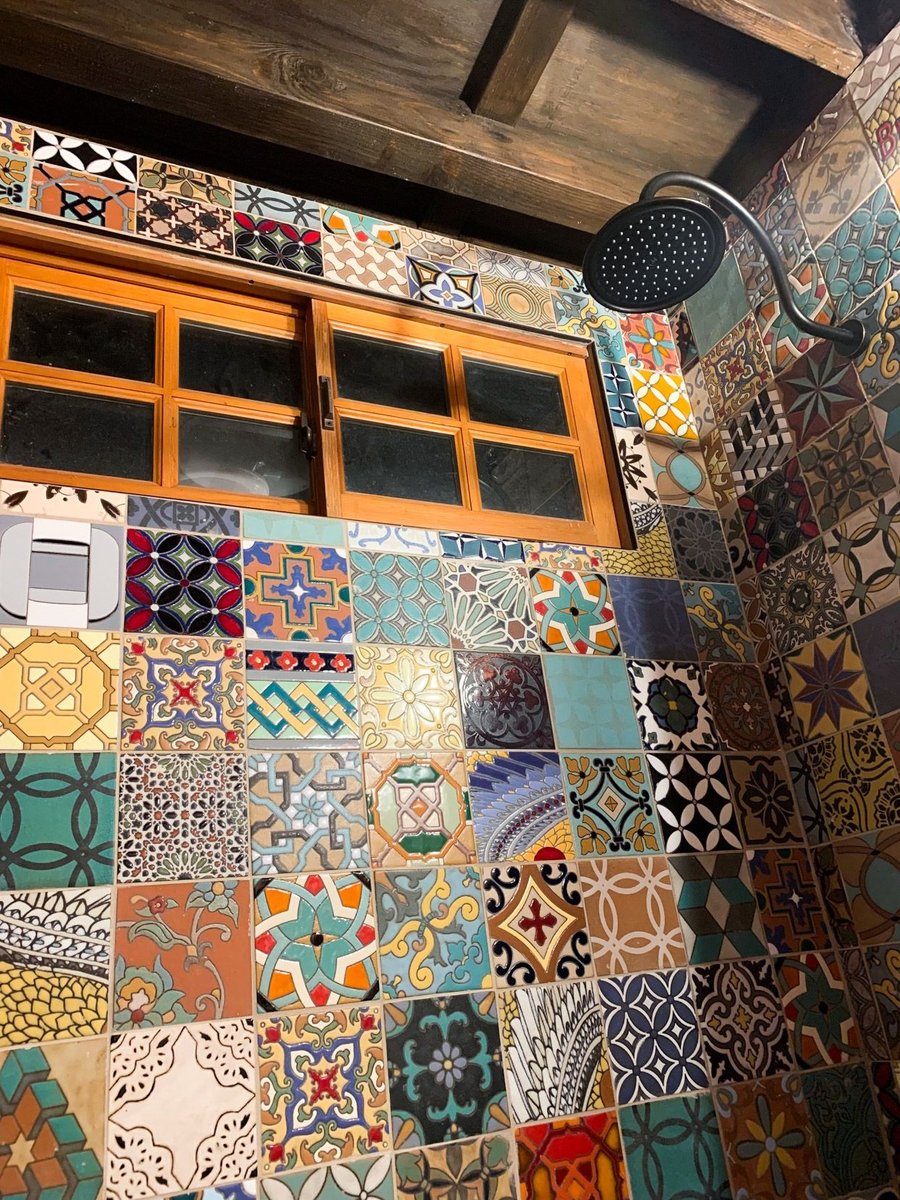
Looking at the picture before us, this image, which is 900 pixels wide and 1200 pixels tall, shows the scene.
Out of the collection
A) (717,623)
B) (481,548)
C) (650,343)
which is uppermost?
(650,343)

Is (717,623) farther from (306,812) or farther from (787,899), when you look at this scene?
(306,812)

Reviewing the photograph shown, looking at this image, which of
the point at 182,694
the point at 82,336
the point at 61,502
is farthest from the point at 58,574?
the point at 82,336

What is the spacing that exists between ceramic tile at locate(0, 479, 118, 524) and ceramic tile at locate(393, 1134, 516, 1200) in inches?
34.5

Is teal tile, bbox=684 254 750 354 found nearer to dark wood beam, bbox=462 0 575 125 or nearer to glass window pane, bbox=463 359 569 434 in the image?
glass window pane, bbox=463 359 569 434

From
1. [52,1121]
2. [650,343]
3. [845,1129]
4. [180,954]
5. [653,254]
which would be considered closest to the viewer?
[52,1121]

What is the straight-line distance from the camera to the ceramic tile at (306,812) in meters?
1.15

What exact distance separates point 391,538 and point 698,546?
23.3 inches

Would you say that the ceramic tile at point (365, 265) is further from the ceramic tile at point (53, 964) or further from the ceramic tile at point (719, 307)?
the ceramic tile at point (53, 964)

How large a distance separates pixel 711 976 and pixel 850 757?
399 mm

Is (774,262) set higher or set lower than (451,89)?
lower

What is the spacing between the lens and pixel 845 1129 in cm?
128

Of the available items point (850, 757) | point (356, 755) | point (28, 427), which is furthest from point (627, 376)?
point (28, 427)

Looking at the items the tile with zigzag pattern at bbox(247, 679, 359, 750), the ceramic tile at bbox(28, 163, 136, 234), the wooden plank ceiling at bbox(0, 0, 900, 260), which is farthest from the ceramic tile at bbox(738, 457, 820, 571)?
the ceramic tile at bbox(28, 163, 136, 234)

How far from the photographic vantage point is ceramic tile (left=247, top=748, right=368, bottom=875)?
45.3 inches
